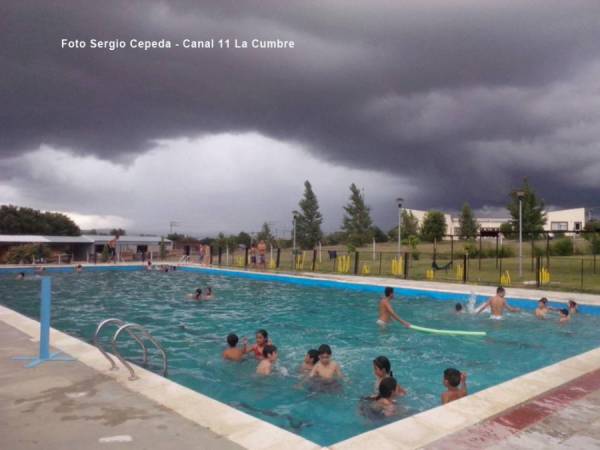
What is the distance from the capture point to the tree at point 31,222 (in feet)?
186

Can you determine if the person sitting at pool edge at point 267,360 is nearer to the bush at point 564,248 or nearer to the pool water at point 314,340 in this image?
the pool water at point 314,340

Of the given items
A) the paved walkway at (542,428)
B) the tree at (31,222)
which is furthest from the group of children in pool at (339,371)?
the tree at (31,222)

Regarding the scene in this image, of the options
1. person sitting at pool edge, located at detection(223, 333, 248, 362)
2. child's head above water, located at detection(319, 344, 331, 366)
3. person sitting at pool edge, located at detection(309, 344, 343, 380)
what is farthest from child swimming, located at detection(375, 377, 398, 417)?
A: person sitting at pool edge, located at detection(223, 333, 248, 362)

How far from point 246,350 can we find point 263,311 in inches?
239

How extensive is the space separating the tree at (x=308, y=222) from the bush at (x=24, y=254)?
26942mm

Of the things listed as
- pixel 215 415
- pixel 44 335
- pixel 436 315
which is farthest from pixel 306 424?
pixel 436 315

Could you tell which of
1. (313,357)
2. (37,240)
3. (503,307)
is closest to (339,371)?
(313,357)

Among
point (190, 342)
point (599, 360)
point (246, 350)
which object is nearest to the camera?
point (599, 360)

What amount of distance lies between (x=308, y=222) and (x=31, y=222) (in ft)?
118

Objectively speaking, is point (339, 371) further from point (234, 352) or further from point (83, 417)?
point (83, 417)

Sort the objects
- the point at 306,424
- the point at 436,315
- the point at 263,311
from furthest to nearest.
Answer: the point at 263,311 → the point at 436,315 → the point at 306,424

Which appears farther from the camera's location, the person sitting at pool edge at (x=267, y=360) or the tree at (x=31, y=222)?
the tree at (x=31, y=222)

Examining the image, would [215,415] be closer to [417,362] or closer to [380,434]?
[380,434]

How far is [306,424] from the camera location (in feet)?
17.6
